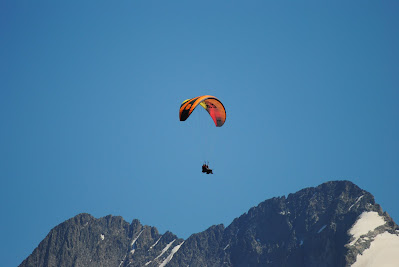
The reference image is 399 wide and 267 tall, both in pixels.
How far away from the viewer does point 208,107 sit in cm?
10350

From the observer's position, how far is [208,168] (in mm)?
91875

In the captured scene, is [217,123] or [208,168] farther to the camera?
[217,123]

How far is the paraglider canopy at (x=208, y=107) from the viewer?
91000mm

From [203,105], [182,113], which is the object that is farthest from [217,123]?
[182,113]

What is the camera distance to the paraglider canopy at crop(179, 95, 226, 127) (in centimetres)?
9100

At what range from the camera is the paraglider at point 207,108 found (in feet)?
298

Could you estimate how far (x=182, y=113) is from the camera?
91.2 m

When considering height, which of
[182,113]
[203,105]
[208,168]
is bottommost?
[208,168]

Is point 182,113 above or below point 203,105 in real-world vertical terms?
below

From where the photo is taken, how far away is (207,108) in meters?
104

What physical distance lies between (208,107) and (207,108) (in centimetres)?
65

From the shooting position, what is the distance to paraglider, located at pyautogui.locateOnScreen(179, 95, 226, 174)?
90875mm

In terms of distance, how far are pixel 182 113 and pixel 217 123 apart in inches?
502

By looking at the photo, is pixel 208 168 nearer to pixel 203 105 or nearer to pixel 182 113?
pixel 182 113
